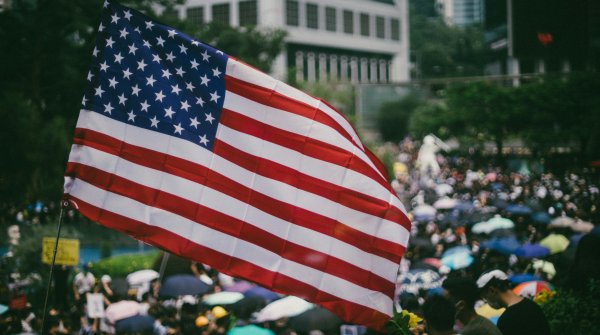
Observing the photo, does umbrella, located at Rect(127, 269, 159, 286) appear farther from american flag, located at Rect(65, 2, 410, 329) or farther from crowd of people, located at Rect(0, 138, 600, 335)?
american flag, located at Rect(65, 2, 410, 329)

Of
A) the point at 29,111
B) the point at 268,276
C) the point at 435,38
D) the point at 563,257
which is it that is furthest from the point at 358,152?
the point at 435,38

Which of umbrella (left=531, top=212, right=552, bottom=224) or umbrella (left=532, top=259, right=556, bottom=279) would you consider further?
umbrella (left=531, top=212, right=552, bottom=224)

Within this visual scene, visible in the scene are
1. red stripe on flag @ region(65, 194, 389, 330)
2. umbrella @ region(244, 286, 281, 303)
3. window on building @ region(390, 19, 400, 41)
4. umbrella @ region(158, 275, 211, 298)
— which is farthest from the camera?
window on building @ region(390, 19, 400, 41)

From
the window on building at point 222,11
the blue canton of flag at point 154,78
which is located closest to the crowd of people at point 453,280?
Answer: the blue canton of flag at point 154,78

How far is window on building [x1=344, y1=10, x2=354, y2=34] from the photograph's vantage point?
279 feet

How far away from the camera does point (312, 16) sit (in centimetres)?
8112

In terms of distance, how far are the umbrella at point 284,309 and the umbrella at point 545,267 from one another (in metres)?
4.08

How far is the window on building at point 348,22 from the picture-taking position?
85.0m

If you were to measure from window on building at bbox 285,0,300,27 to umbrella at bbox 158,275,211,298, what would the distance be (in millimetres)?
66936

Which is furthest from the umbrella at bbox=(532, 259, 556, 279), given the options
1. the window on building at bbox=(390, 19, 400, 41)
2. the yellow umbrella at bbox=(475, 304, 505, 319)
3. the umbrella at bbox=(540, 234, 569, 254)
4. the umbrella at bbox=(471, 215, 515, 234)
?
the window on building at bbox=(390, 19, 400, 41)

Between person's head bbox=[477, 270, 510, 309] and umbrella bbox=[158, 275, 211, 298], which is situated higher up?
person's head bbox=[477, 270, 510, 309]

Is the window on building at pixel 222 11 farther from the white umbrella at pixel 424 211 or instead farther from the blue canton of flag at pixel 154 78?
the blue canton of flag at pixel 154 78

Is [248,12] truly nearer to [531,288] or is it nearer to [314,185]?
[531,288]

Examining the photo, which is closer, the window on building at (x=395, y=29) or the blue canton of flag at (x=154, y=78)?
the blue canton of flag at (x=154, y=78)
